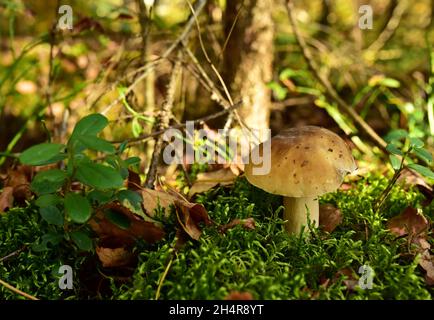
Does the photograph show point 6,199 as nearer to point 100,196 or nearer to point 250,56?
point 100,196

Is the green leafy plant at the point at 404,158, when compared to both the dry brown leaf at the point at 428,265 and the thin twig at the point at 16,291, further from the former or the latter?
the thin twig at the point at 16,291

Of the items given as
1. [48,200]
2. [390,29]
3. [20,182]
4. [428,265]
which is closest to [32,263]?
[48,200]

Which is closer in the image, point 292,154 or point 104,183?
point 104,183

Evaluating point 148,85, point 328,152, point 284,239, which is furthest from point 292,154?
point 148,85

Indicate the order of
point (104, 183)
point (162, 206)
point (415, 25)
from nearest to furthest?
point (104, 183) < point (162, 206) < point (415, 25)

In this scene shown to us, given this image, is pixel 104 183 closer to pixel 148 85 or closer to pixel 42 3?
pixel 148 85
